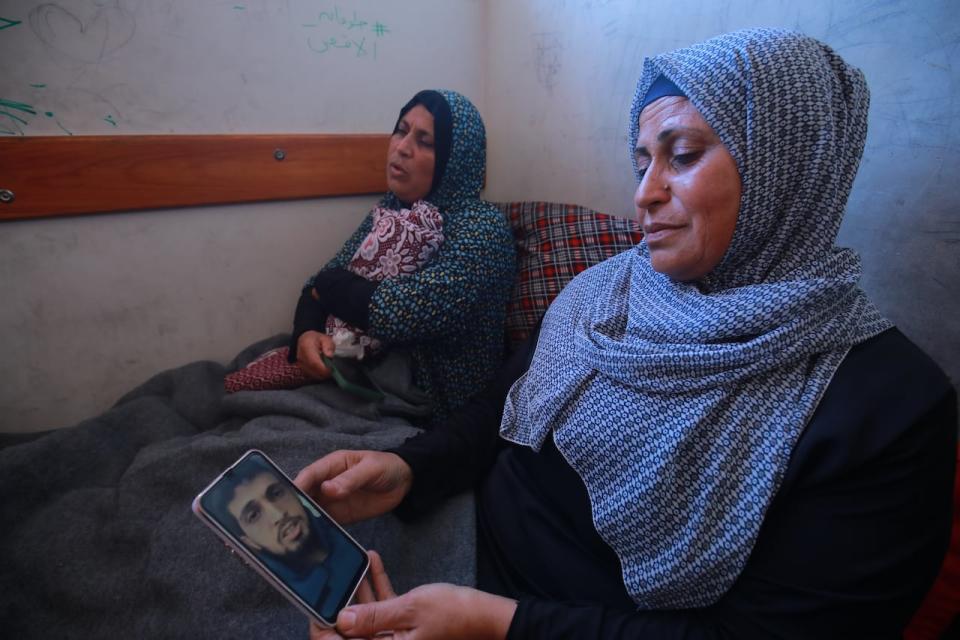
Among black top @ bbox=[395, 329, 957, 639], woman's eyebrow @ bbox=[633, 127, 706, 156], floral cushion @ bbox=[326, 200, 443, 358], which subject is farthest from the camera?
floral cushion @ bbox=[326, 200, 443, 358]

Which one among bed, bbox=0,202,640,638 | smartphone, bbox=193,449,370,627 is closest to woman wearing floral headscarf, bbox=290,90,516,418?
bed, bbox=0,202,640,638

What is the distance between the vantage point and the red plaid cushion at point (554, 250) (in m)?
1.23

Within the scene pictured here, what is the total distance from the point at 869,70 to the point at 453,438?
3.50 feet

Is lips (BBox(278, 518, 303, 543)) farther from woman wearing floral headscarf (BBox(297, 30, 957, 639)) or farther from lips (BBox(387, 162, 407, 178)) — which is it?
lips (BBox(387, 162, 407, 178))

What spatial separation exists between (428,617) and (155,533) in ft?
1.63

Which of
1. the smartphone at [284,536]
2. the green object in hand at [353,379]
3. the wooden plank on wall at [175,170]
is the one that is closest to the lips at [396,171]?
the wooden plank on wall at [175,170]

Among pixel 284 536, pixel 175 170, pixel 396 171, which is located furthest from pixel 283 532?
pixel 175 170

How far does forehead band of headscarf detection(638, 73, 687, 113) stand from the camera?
63 cm

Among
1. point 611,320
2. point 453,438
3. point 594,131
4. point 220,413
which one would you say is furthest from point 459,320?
point 594,131

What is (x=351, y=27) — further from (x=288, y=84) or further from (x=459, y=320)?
(x=459, y=320)

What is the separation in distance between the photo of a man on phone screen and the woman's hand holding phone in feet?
0.20

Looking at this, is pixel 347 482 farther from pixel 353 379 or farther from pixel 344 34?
pixel 344 34

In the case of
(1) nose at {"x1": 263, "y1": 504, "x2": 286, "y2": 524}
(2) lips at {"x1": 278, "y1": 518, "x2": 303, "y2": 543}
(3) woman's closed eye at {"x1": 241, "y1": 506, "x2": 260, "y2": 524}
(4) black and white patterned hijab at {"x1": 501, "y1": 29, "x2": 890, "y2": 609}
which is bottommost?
(2) lips at {"x1": 278, "y1": 518, "x2": 303, "y2": 543}

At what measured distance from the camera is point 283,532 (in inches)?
22.4
